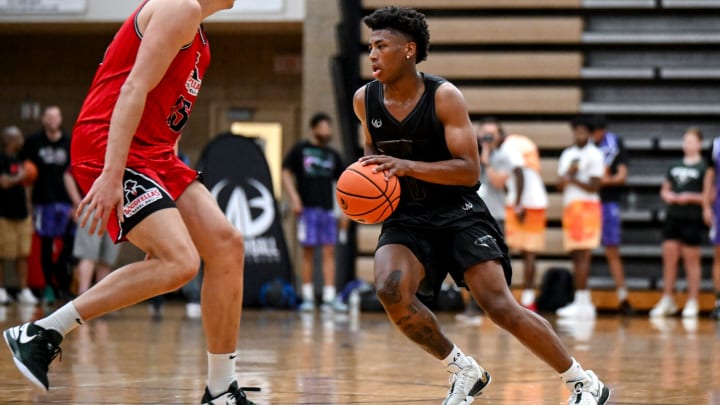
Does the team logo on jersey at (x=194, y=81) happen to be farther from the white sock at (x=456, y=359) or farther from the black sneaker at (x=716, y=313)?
the black sneaker at (x=716, y=313)

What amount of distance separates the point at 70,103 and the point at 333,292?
21.8ft

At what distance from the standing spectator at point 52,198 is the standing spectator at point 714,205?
6.13m

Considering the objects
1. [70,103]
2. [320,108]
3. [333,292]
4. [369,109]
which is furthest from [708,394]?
[70,103]

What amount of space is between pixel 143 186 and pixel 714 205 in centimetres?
867

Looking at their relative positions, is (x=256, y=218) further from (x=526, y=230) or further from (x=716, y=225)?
(x=716, y=225)

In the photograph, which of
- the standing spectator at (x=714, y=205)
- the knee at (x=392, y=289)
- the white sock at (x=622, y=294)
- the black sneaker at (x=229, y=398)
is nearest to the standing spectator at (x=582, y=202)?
the white sock at (x=622, y=294)

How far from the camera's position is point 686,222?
11.7 metres

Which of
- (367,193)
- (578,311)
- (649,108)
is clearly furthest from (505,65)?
(367,193)

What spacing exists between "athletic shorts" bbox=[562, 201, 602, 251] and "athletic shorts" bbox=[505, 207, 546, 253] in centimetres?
30

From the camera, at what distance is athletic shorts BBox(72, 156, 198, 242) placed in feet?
13.2

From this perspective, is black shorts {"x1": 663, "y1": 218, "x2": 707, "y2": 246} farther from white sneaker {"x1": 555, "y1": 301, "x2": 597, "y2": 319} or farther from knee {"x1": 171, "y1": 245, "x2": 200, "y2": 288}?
knee {"x1": 171, "y1": 245, "x2": 200, "y2": 288}

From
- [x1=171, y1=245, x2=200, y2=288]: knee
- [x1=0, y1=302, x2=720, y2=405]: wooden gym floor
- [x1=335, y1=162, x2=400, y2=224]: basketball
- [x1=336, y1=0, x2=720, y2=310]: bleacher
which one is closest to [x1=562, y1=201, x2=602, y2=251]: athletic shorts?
[x1=336, y1=0, x2=720, y2=310]: bleacher

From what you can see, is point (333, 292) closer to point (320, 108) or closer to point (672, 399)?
point (320, 108)

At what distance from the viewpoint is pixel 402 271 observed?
171 inches
